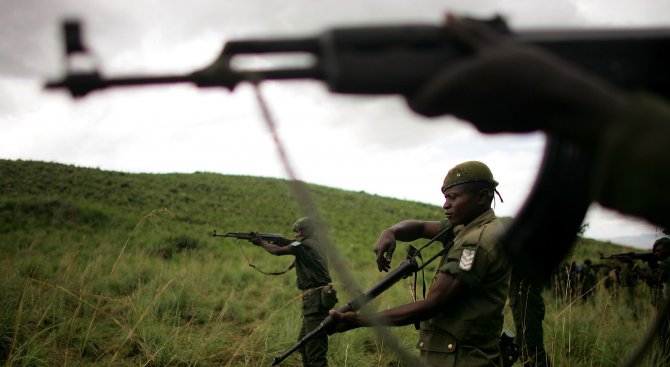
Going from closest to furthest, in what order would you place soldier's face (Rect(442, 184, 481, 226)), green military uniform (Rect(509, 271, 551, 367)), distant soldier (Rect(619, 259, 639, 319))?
soldier's face (Rect(442, 184, 481, 226))
green military uniform (Rect(509, 271, 551, 367))
distant soldier (Rect(619, 259, 639, 319))

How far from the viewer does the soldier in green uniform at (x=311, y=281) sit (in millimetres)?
5527

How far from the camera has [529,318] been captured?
5566 millimetres

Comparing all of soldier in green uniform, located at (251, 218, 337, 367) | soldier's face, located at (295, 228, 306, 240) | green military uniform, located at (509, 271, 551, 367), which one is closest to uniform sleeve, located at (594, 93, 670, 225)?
green military uniform, located at (509, 271, 551, 367)

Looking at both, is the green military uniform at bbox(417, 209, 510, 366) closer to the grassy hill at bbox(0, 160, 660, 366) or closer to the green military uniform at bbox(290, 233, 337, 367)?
the grassy hill at bbox(0, 160, 660, 366)

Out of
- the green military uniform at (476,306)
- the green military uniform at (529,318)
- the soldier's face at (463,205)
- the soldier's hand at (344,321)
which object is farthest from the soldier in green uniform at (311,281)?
the soldier's face at (463,205)

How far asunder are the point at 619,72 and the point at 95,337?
5784 millimetres

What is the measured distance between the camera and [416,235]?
155 inches

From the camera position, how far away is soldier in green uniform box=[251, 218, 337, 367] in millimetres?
5527

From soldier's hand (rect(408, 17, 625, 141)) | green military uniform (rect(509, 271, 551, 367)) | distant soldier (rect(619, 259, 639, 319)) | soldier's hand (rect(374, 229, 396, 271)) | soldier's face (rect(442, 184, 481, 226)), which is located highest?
soldier's hand (rect(408, 17, 625, 141))

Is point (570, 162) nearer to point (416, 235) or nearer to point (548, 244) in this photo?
point (548, 244)

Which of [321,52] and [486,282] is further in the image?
[486,282]

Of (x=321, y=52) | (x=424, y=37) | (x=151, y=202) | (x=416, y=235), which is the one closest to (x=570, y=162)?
(x=424, y=37)

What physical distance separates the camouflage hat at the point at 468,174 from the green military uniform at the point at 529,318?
2345 mm

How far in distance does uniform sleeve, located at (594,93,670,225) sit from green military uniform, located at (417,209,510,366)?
171 cm
